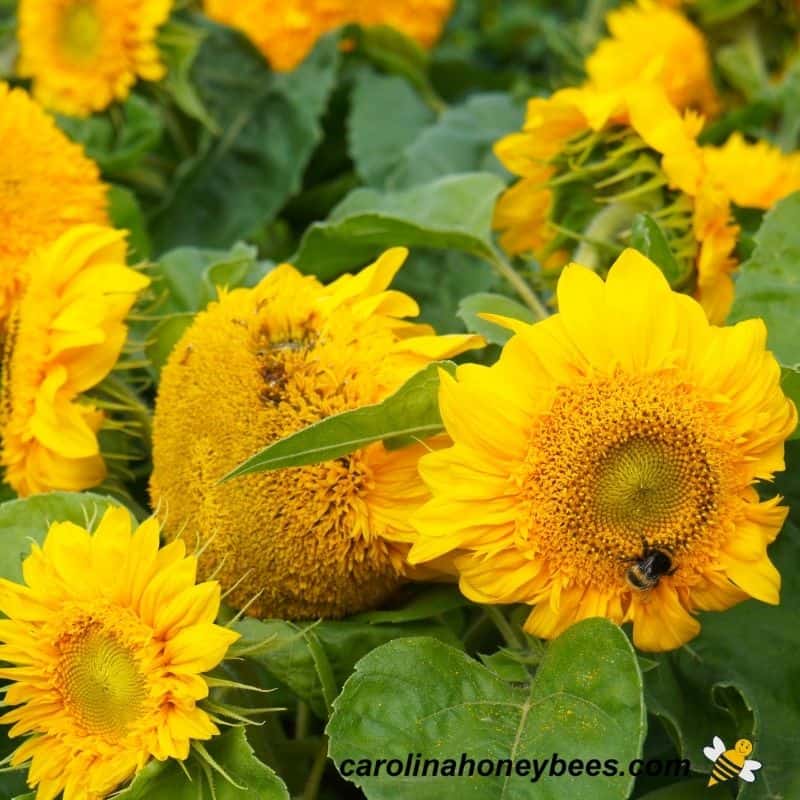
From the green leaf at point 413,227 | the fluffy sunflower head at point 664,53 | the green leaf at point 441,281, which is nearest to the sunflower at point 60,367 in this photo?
the green leaf at point 413,227

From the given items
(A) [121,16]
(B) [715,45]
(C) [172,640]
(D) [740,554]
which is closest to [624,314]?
(D) [740,554]

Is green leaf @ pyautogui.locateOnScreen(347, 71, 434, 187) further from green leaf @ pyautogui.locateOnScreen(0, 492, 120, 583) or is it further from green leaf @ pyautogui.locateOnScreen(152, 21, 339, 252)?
green leaf @ pyautogui.locateOnScreen(0, 492, 120, 583)

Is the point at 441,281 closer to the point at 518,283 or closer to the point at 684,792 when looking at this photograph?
the point at 518,283

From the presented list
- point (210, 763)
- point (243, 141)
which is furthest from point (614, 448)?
point (243, 141)

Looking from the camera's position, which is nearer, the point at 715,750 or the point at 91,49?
the point at 715,750

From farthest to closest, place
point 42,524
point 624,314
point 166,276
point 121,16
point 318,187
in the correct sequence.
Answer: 1. point 318,187
2. point 121,16
3. point 166,276
4. point 42,524
5. point 624,314

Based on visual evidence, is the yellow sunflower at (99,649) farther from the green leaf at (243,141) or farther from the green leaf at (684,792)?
the green leaf at (243,141)

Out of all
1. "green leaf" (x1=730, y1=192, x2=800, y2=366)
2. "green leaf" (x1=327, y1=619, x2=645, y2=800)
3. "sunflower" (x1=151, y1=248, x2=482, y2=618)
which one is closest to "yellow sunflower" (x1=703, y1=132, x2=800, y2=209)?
"green leaf" (x1=730, y1=192, x2=800, y2=366)

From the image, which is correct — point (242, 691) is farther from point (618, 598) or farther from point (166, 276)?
point (166, 276)
